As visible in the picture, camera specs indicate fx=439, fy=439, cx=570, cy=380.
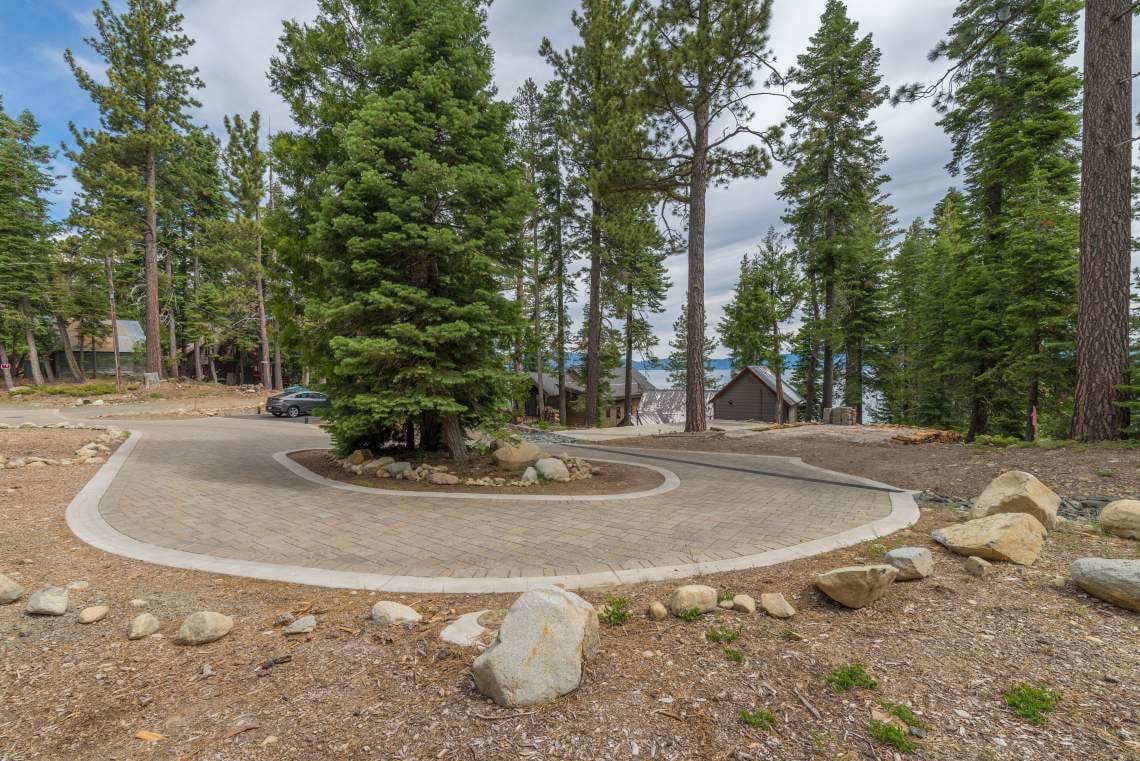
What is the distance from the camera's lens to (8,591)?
3002 mm

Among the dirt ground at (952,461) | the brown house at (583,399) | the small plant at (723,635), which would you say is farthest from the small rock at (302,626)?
the brown house at (583,399)

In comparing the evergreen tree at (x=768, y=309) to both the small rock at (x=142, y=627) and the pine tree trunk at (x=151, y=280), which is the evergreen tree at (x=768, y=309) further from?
the pine tree trunk at (x=151, y=280)

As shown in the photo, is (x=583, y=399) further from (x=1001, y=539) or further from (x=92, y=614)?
(x=92, y=614)

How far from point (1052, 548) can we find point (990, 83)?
19.3 meters

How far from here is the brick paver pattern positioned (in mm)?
3904

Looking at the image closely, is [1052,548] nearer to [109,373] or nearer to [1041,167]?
[1041,167]

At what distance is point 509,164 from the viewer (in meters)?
7.93

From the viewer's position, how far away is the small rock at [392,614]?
275 cm

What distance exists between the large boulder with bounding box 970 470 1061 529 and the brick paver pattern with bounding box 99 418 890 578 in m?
0.96

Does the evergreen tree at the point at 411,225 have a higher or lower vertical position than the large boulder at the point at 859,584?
higher

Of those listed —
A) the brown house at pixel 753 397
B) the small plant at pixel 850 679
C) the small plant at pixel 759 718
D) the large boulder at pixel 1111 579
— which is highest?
the large boulder at pixel 1111 579

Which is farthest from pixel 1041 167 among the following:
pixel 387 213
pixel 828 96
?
pixel 387 213

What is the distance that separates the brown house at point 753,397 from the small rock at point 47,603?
3137 cm

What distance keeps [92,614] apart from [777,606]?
4.38 metres
